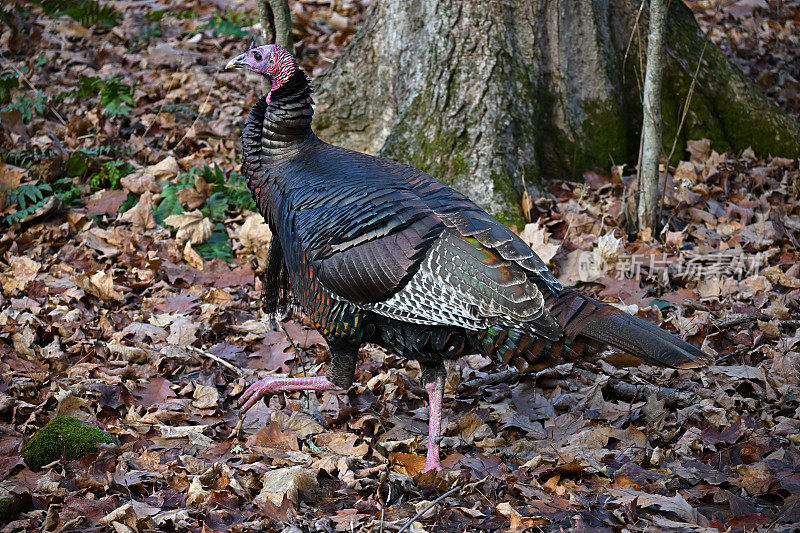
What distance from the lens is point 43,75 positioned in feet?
24.4

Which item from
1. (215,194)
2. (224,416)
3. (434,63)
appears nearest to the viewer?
(224,416)

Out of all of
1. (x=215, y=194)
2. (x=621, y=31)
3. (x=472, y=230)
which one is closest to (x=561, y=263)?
(x=472, y=230)

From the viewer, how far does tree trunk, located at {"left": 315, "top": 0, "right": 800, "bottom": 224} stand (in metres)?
5.55

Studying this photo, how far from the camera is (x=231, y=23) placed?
28.1 ft

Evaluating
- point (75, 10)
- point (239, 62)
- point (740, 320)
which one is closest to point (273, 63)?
point (239, 62)

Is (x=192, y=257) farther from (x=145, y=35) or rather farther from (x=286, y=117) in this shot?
(x=145, y=35)

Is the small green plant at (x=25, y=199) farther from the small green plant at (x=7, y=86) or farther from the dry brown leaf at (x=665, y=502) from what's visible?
the dry brown leaf at (x=665, y=502)

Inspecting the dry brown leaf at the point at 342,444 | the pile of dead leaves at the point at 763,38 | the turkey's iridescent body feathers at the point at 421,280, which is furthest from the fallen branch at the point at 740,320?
the pile of dead leaves at the point at 763,38

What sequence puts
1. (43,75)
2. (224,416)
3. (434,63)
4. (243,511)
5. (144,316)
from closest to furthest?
1. (243,511)
2. (224,416)
3. (144,316)
4. (434,63)
5. (43,75)

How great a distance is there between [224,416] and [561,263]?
2.51 m

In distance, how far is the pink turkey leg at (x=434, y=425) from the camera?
3627 mm

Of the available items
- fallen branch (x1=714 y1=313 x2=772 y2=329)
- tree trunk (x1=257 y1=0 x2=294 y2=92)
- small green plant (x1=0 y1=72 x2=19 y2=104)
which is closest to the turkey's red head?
tree trunk (x1=257 y1=0 x2=294 y2=92)

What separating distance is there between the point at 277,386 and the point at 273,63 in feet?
5.94

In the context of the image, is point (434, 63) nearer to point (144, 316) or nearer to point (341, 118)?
point (341, 118)
